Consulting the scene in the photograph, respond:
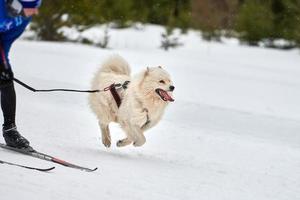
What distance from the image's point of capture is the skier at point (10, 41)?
429 centimetres

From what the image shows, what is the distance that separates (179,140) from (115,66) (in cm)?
119

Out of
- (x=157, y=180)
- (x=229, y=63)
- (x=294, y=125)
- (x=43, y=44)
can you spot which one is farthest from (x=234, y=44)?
(x=157, y=180)

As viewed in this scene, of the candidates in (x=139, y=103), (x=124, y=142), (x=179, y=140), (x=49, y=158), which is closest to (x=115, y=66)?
(x=139, y=103)

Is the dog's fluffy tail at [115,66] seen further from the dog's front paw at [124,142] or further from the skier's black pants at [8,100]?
the skier's black pants at [8,100]

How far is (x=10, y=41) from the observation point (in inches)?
178

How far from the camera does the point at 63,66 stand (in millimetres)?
12906

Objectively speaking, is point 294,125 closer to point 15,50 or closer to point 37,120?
point 37,120

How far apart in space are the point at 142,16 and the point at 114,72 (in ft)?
64.1

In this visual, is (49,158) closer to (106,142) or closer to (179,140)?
(106,142)

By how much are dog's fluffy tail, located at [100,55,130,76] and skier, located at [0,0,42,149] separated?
4.94ft

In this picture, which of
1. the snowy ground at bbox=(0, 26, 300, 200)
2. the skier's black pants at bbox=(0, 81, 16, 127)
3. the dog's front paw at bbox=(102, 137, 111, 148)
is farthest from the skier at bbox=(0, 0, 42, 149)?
the dog's front paw at bbox=(102, 137, 111, 148)

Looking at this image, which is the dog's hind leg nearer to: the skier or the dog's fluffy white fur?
the dog's fluffy white fur

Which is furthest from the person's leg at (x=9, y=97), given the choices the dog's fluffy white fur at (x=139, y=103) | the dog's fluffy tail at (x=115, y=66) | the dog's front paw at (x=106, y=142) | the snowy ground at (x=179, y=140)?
the dog's fluffy tail at (x=115, y=66)

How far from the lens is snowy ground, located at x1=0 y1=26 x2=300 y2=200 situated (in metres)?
3.86
